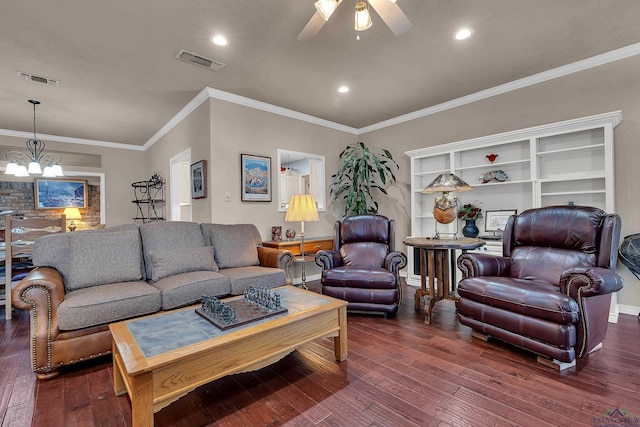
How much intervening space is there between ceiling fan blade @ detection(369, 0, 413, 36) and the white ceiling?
56 cm

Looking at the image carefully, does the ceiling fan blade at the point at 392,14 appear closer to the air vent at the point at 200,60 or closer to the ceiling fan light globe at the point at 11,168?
the air vent at the point at 200,60

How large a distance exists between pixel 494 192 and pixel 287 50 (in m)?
3.16

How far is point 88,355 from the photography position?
2.09 metres

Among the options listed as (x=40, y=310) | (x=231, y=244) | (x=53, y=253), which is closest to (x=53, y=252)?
(x=53, y=253)

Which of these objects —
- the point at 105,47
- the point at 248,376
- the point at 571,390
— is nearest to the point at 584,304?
the point at 571,390

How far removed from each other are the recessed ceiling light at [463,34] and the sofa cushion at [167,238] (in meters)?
3.20

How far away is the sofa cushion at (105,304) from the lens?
2.03 meters

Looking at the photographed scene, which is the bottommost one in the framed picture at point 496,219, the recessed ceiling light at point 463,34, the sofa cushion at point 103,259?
the sofa cushion at point 103,259

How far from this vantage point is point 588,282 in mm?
1988

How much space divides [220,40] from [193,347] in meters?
2.61

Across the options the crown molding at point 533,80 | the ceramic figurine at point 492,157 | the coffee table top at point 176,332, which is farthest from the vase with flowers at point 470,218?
the coffee table top at point 176,332

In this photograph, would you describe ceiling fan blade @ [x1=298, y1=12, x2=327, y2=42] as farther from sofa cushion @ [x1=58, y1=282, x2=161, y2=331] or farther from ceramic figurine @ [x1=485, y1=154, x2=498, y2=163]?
ceramic figurine @ [x1=485, y1=154, x2=498, y2=163]

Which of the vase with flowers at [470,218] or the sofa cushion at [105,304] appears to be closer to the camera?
the sofa cushion at [105,304]

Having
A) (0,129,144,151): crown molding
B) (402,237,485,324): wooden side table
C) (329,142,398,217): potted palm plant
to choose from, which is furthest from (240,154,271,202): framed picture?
(0,129,144,151): crown molding
